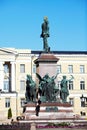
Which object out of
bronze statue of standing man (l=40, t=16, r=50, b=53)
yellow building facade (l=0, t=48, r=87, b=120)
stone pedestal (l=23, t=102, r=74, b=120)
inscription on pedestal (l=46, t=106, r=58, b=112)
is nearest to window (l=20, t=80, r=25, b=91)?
yellow building facade (l=0, t=48, r=87, b=120)

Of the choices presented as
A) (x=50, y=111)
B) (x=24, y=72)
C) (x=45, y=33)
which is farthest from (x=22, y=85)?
(x=50, y=111)

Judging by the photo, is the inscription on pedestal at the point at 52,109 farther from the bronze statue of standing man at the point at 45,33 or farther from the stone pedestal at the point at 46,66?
the bronze statue of standing man at the point at 45,33

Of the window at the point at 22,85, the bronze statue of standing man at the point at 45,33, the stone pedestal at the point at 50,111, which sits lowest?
the stone pedestal at the point at 50,111

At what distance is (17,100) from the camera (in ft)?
305

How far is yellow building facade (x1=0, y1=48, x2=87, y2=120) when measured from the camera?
9269 centimetres

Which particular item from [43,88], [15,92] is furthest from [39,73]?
[15,92]

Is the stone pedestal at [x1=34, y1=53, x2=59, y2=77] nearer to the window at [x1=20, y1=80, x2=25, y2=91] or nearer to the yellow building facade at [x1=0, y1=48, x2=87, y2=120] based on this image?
the yellow building facade at [x1=0, y1=48, x2=87, y2=120]

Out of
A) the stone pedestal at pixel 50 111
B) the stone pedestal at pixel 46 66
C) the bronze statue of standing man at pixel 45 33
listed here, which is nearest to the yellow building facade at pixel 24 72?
the bronze statue of standing man at pixel 45 33

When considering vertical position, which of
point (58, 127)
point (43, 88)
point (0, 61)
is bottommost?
point (58, 127)

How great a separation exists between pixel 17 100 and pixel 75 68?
41.4 feet

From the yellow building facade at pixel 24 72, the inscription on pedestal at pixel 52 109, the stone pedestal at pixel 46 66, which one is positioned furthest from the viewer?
the yellow building facade at pixel 24 72

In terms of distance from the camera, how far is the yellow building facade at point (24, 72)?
304 feet

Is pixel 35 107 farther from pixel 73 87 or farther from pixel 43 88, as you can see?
pixel 73 87

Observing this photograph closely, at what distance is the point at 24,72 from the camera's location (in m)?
94.9
